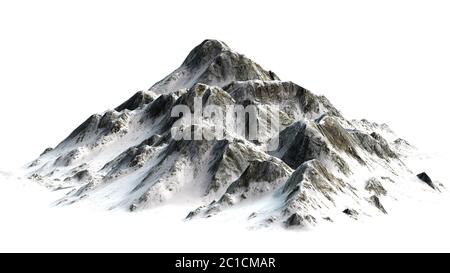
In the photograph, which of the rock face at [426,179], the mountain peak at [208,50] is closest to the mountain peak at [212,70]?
the mountain peak at [208,50]

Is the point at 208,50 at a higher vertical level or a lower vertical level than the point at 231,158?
higher

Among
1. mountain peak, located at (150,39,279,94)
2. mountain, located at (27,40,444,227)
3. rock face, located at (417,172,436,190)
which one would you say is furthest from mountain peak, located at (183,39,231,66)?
rock face, located at (417,172,436,190)

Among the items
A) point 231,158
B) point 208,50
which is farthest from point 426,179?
point 208,50

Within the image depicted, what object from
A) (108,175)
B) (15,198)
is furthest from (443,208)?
(15,198)

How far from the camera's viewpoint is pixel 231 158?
373 ft

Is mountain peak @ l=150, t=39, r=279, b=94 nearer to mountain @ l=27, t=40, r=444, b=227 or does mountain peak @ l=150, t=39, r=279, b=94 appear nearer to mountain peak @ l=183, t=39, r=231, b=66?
A: mountain peak @ l=183, t=39, r=231, b=66

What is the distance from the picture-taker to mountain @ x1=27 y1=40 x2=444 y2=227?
100 meters

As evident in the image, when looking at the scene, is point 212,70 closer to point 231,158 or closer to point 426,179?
point 426,179

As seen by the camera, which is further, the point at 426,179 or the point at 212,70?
the point at 212,70

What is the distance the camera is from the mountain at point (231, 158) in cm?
10006

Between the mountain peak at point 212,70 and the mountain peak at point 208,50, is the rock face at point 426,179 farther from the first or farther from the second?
the mountain peak at point 208,50

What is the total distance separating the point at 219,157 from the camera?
114m

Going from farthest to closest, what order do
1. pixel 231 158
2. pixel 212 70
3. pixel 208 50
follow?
pixel 208 50 → pixel 212 70 → pixel 231 158

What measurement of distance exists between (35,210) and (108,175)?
615 inches
